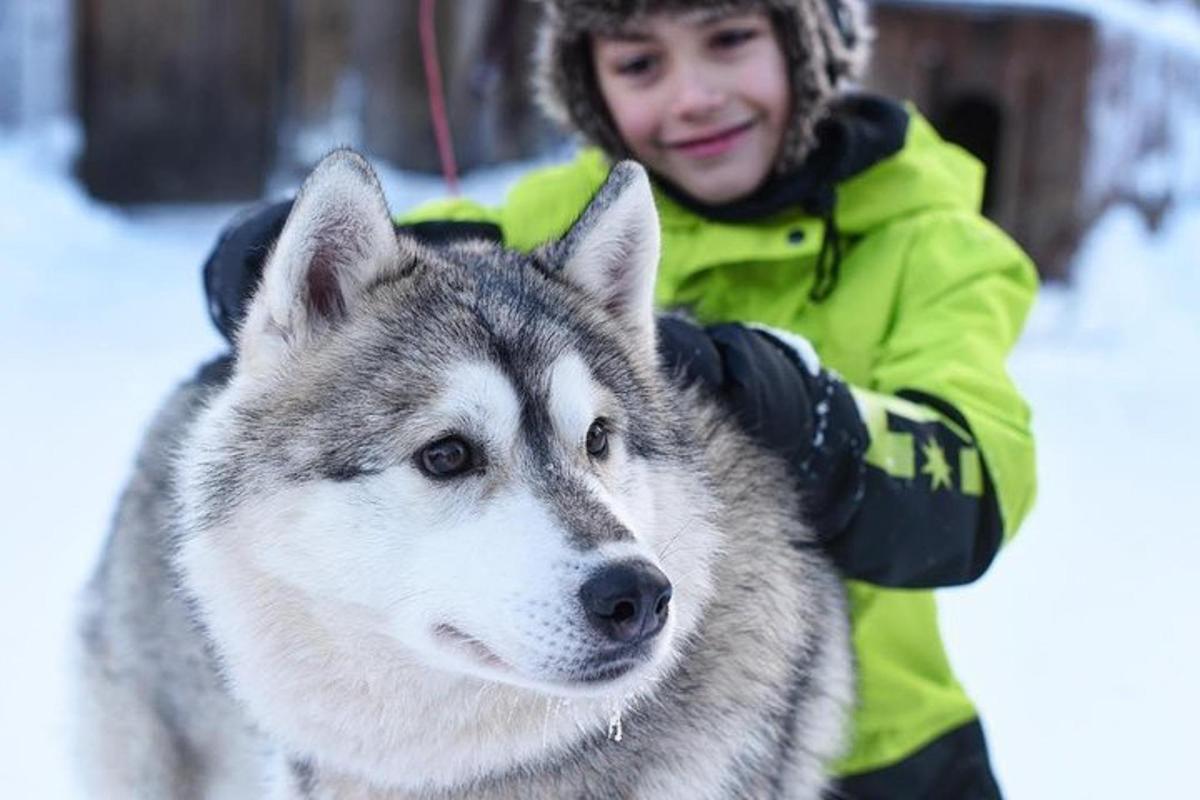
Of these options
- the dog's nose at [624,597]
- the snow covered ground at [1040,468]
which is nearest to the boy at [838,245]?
the dog's nose at [624,597]

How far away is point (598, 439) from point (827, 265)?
0.90m

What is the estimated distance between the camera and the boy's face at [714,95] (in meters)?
2.47

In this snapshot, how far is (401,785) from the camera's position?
5.56ft

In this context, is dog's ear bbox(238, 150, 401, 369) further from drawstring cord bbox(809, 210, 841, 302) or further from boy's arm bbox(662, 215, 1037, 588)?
drawstring cord bbox(809, 210, 841, 302)

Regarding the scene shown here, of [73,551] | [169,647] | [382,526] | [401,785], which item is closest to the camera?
[382,526]

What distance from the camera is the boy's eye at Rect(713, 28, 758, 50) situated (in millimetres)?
2490

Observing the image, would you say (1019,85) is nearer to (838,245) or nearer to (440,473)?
(838,245)

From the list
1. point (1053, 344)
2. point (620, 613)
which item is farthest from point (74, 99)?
point (620, 613)

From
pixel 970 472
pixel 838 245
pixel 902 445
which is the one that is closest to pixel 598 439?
pixel 902 445

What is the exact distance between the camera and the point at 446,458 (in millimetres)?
1583

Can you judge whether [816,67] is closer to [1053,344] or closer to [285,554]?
[285,554]

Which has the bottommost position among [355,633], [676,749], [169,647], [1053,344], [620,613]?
[1053,344]

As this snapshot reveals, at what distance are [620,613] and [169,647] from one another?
1160mm

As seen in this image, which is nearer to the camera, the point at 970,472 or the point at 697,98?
the point at 970,472
